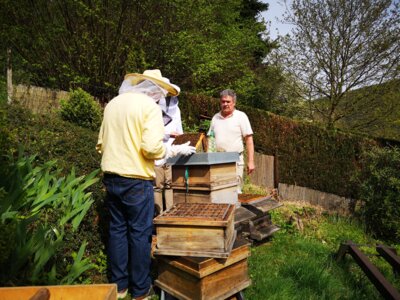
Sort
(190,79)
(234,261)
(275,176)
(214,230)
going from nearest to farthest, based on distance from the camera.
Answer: (214,230)
(234,261)
(275,176)
(190,79)

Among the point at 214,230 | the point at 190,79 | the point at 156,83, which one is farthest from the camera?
the point at 190,79

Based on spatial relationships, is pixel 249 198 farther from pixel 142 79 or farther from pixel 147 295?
pixel 142 79

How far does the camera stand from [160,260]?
3125mm

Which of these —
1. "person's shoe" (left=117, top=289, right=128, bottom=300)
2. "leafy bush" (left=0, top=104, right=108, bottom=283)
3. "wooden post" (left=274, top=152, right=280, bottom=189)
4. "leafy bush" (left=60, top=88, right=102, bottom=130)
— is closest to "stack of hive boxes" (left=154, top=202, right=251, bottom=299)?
"person's shoe" (left=117, top=289, right=128, bottom=300)

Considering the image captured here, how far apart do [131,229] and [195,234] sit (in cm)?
70

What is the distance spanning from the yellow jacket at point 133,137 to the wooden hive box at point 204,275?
0.88m

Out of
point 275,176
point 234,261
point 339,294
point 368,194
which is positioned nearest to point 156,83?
point 234,261

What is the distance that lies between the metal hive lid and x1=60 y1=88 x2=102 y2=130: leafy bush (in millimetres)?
4764

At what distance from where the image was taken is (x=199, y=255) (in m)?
2.85

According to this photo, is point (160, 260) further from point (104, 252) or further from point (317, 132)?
point (317, 132)

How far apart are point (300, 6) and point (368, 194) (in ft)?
29.2

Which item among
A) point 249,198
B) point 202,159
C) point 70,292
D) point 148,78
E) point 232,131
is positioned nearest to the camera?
point 70,292

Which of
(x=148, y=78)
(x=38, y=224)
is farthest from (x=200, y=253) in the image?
(x=148, y=78)

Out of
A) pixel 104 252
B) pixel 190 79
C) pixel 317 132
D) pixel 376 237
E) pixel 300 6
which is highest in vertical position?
pixel 300 6
